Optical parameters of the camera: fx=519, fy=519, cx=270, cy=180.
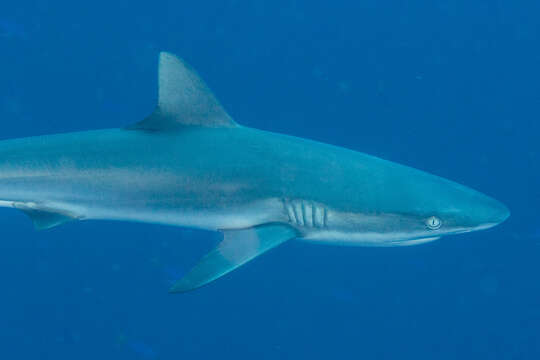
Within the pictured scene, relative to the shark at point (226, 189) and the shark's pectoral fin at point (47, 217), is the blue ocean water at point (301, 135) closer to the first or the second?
the shark's pectoral fin at point (47, 217)

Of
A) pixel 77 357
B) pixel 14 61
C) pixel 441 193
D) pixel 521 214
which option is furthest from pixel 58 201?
pixel 521 214

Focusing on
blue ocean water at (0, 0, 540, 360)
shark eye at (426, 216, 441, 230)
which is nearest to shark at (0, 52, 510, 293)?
shark eye at (426, 216, 441, 230)

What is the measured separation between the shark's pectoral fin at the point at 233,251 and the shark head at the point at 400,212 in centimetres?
23

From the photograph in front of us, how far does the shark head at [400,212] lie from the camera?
3.07 meters

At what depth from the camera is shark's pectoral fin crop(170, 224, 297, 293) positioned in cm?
292

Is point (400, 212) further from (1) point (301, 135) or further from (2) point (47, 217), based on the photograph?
(1) point (301, 135)

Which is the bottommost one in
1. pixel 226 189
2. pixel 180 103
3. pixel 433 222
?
pixel 433 222

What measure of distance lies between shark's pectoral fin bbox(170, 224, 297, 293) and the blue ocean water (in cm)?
379

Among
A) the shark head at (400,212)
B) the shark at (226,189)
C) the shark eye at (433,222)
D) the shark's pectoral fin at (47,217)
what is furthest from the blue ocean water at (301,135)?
the shark eye at (433,222)

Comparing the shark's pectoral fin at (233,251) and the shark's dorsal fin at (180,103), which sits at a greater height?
the shark's dorsal fin at (180,103)

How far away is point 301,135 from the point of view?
7.96 meters

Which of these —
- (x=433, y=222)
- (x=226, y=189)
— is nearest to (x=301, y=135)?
(x=226, y=189)

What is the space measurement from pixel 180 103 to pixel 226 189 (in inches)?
26.0

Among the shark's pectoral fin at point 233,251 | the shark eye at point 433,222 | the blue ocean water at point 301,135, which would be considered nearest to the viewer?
the shark's pectoral fin at point 233,251
